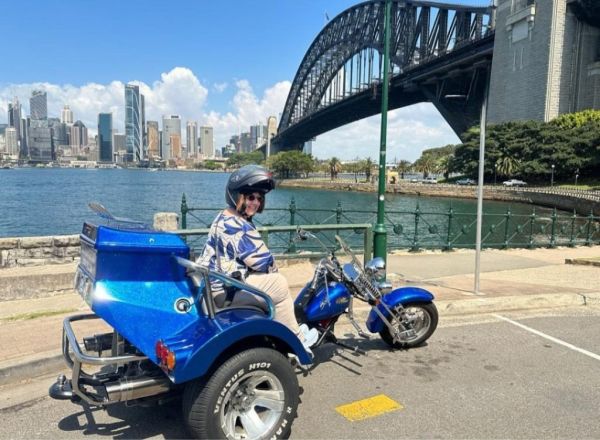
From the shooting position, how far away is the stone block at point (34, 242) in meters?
8.05

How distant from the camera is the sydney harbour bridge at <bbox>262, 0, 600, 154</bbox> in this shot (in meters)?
62.2

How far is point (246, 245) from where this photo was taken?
336 centimetres

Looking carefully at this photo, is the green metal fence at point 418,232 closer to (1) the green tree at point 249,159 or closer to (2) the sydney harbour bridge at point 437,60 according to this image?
(2) the sydney harbour bridge at point 437,60

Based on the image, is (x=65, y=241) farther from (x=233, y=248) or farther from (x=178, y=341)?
(x=178, y=341)

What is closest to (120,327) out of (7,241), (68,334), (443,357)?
(68,334)

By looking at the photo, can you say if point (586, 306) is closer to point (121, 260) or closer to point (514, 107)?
point (121, 260)

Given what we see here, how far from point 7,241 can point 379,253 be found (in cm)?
606

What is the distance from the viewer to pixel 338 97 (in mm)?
102312

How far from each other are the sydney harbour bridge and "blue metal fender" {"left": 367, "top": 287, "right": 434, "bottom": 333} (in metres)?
39.6

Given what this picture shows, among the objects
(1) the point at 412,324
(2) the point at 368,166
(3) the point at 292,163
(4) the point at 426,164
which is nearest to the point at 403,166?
(4) the point at 426,164

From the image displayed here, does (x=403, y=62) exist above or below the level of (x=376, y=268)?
above

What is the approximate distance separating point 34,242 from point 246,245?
625cm

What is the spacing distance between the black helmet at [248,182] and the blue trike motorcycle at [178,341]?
594 millimetres

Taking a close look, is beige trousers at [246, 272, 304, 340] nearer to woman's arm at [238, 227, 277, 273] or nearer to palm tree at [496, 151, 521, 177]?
woman's arm at [238, 227, 277, 273]
